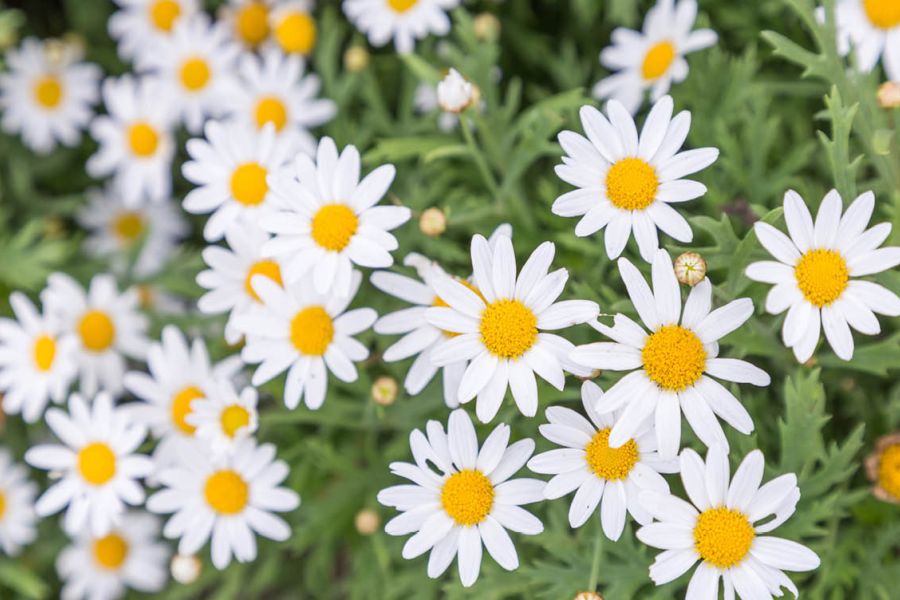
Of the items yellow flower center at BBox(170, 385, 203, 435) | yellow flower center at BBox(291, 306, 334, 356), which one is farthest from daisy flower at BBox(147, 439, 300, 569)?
yellow flower center at BBox(291, 306, 334, 356)

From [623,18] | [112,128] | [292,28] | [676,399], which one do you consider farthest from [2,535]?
[623,18]

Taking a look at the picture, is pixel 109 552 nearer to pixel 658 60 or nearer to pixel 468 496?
pixel 468 496

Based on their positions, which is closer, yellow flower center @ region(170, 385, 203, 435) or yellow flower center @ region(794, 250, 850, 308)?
yellow flower center @ region(794, 250, 850, 308)

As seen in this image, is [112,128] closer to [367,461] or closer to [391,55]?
[391,55]

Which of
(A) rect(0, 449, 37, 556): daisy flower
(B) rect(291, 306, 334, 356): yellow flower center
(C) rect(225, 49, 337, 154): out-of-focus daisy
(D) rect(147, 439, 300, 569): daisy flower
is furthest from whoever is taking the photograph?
(A) rect(0, 449, 37, 556): daisy flower

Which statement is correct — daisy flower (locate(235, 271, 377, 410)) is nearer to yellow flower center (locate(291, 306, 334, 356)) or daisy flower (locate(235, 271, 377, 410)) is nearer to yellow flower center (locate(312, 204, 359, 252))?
yellow flower center (locate(291, 306, 334, 356))

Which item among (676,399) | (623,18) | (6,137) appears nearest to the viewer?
(676,399)
